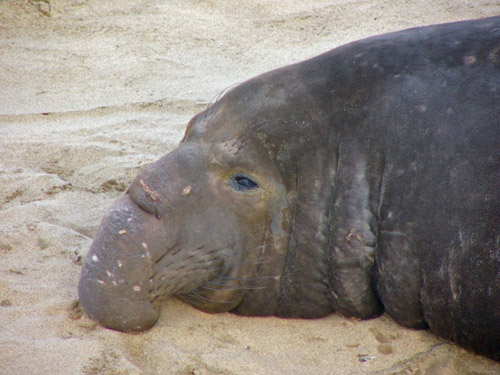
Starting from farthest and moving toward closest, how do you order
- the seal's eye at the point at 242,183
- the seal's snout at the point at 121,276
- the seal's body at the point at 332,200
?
the seal's eye at the point at 242,183 → the seal's snout at the point at 121,276 → the seal's body at the point at 332,200

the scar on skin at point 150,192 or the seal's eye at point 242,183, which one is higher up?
the seal's eye at point 242,183

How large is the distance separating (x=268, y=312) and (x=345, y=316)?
0.35m

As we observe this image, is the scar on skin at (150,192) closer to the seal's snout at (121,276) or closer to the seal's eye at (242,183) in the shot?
the seal's snout at (121,276)

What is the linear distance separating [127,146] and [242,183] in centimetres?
210

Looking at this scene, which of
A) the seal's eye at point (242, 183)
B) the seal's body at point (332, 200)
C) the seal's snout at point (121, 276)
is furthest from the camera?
the seal's eye at point (242, 183)

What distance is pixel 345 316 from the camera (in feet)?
9.20

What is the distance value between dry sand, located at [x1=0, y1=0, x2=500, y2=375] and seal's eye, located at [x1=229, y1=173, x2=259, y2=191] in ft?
1.98

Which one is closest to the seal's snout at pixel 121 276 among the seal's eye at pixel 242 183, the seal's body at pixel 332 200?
the seal's body at pixel 332 200

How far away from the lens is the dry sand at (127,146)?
8.23 feet

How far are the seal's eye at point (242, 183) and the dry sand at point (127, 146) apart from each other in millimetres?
604

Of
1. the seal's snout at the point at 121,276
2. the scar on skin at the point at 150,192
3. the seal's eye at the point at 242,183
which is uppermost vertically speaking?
the seal's eye at the point at 242,183

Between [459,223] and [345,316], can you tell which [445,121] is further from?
[345,316]

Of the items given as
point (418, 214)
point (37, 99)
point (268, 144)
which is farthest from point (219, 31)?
point (418, 214)

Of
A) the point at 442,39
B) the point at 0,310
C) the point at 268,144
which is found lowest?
the point at 0,310
